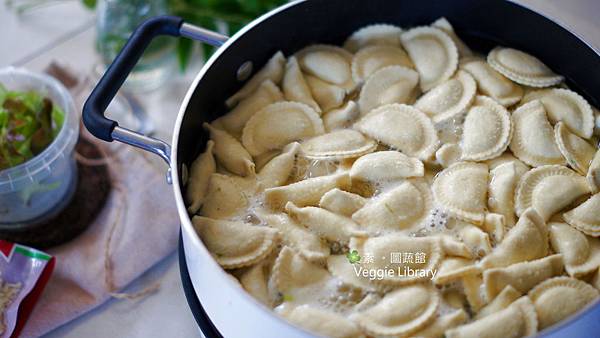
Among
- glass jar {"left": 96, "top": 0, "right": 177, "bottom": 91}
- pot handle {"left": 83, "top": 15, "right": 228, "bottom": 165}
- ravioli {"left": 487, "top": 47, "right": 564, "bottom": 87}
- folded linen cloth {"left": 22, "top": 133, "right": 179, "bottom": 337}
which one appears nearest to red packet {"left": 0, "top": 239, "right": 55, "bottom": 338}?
folded linen cloth {"left": 22, "top": 133, "right": 179, "bottom": 337}

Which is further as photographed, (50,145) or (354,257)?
(50,145)

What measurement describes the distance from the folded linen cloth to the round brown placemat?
0.4 inches

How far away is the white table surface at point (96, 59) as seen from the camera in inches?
36.2

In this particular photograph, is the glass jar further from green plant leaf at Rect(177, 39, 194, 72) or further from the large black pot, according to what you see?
the large black pot

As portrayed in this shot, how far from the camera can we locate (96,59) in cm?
125

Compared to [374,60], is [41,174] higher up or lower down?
lower down

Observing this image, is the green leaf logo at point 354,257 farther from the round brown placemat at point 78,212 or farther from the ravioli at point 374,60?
the round brown placemat at point 78,212

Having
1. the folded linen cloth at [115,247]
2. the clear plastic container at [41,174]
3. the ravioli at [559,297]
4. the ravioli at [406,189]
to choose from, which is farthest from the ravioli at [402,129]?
the clear plastic container at [41,174]

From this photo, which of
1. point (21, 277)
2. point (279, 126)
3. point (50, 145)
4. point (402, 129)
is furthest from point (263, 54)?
point (21, 277)

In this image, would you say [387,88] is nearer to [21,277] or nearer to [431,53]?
[431,53]

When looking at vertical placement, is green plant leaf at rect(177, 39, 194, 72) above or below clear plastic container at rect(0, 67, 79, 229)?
above

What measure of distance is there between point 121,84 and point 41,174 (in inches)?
9.6

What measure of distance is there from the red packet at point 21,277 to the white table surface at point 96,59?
0.18 ft

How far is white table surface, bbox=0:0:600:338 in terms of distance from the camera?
0.92 m
